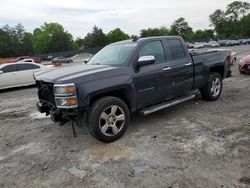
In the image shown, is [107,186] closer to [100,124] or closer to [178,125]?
[100,124]

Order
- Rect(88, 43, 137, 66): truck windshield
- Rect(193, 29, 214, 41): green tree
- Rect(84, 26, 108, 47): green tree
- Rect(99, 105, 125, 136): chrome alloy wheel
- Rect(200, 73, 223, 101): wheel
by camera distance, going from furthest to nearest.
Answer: Rect(193, 29, 214, 41): green tree
Rect(84, 26, 108, 47): green tree
Rect(200, 73, 223, 101): wheel
Rect(88, 43, 137, 66): truck windshield
Rect(99, 105, 125, 136): chrome alloy wheel

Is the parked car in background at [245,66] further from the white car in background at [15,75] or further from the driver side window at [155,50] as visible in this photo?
the white car in background at [15,75]

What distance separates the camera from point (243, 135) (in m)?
4.74


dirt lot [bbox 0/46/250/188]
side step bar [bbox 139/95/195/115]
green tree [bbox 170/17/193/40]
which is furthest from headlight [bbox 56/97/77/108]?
green tree [bbox 170/17/193/40]

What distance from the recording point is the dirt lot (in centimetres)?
356

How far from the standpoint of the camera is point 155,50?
5.69 metres

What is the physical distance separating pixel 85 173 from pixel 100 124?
41.4 inches

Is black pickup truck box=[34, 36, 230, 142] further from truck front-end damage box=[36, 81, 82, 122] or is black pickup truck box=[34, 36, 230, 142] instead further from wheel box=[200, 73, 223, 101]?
wheel box=[200, 73, 223, 101]

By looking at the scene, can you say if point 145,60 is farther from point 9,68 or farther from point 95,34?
point 95,34

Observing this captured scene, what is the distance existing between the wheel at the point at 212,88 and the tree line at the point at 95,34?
Answer: 227ft

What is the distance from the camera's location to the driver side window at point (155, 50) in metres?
5.46

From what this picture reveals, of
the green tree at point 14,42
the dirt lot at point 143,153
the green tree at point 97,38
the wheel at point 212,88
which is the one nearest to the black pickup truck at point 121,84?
the wheel at point 212,88

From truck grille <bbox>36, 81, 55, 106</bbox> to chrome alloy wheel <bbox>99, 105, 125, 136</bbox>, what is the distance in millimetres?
938

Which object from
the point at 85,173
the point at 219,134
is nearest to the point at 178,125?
the point at 219,134
